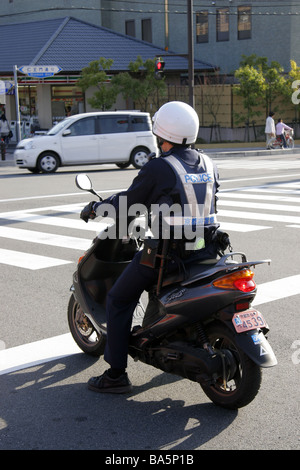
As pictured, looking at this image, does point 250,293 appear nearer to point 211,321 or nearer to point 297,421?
point 211,321

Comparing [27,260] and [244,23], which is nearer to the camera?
[27,260]

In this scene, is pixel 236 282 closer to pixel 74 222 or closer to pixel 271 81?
pixel 74 222

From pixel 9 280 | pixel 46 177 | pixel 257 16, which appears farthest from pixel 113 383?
pixel 257 16

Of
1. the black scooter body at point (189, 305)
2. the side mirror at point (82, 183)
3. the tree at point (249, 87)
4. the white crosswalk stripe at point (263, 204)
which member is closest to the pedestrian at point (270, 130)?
the tree at point (249, 87)

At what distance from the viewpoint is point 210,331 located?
3.96m

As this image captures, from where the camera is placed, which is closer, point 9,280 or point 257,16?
point 9,280

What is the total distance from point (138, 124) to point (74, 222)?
1137 centimetres

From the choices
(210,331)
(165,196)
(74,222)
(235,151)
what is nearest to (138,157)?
(235,151)

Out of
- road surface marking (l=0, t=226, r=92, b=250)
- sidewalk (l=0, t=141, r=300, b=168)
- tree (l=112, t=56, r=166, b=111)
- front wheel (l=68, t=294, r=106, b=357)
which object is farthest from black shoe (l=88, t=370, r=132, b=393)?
tree (l=112, t=56, r=166, b=111)

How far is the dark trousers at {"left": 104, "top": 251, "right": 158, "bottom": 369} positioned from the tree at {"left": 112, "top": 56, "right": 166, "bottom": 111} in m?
29.2

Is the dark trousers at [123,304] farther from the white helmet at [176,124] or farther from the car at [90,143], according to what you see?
the car at [90,143]

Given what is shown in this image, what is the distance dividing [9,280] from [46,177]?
12.3m

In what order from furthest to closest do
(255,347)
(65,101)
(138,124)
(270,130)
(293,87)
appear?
1. (65,101)
2. (293,87)
3. (270,130)
4. (138,124)
5. (255,347)

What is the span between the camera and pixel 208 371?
384 centimetres
